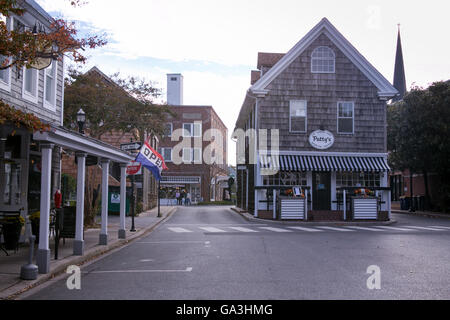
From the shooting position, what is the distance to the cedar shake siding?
25391 millimetres

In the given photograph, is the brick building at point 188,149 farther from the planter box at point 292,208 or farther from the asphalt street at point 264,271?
the asphalt street at point 264,271

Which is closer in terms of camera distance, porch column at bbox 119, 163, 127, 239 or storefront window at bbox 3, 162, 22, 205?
storefront window at bbox 3, 162, 22, 205

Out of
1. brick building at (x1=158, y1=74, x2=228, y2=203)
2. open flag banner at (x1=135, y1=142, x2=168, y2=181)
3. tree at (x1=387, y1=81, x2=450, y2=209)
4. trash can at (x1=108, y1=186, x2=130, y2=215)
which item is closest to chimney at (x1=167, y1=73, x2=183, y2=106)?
brick building at (x1=158, y1=74, x2=228, y2=203)

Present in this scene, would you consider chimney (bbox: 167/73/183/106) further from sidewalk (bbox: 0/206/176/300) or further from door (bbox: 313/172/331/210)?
sidewalk (bbox: 0/206/176/300)

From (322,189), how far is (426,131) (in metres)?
10.6

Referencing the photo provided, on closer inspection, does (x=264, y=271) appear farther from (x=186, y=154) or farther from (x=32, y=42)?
(x=186, y=154)

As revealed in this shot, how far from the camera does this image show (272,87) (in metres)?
25.4

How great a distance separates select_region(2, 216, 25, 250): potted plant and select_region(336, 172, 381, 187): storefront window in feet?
57.7

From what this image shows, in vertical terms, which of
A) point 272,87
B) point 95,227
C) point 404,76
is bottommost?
point 95,227
